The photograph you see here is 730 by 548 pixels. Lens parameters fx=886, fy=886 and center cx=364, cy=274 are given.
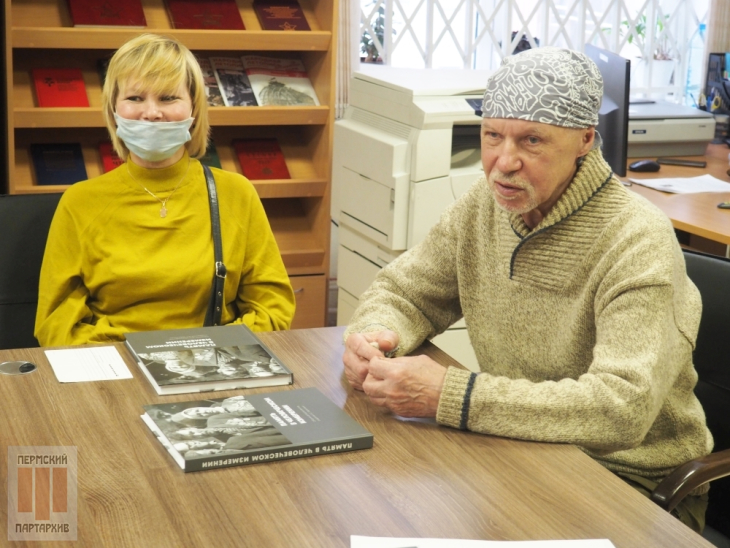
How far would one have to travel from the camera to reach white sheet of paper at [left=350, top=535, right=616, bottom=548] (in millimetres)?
1093

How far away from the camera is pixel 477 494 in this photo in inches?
48.6

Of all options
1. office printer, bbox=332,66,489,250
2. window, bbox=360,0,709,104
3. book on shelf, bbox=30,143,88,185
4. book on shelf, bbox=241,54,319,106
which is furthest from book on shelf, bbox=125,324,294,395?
window, bbox=360,0,709,104

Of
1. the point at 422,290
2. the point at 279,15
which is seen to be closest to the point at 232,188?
A: the point at 422,290

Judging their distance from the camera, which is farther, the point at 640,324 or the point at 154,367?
the point at 154,367

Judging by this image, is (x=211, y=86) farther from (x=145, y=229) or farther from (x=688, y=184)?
(x=688, y=184)

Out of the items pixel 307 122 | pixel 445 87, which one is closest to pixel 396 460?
pixel 445 87

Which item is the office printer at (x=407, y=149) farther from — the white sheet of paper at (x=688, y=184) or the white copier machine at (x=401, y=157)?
Answer: the white sheet of paper at (x=688, y=184)

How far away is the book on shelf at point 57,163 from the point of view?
336 centimetres

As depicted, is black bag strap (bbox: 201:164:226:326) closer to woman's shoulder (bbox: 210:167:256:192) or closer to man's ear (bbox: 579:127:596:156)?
→ woman's shoulder (bbox: 210:167:256:192)

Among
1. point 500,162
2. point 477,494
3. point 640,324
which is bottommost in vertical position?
point 477,494

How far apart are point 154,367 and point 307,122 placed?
2.15 metres

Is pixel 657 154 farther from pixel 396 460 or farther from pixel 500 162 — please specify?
pixel 396 460

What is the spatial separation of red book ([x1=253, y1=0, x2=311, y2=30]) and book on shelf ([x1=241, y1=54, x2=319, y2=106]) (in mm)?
181

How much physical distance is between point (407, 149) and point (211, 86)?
37.7 inches
